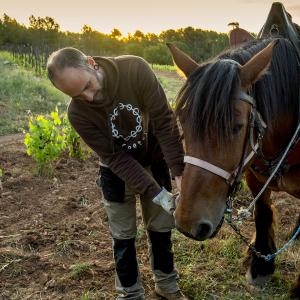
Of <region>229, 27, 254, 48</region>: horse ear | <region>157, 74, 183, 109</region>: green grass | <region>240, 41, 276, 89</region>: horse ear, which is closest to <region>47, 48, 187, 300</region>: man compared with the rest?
<region>240, 41, 276, 89</region>: horse ear

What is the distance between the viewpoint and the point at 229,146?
1.84m

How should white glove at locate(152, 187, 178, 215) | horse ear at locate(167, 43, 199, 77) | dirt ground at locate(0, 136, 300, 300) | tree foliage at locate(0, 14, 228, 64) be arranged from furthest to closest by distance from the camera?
1. tree foliage at locate(0, 14, 228, 64)
2. dirt ground at locate(0, 136, 300, 300)
3. white glove at locate(152, 187, 178, 215)
4. horse ear at locate(167, 43, 199, 77)

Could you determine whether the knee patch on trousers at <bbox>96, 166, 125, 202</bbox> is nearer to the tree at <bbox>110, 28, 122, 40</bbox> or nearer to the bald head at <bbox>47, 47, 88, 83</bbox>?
the bald head at <bbox>47, 47, 88, 83</bbox>

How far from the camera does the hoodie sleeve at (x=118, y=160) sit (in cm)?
246

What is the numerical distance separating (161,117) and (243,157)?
649 mm

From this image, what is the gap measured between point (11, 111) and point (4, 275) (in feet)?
26.1

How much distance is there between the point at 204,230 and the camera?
1869mm

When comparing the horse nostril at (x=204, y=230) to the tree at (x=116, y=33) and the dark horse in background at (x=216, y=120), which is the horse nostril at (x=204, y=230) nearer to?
the dark horse in background at (x=216, y=120)

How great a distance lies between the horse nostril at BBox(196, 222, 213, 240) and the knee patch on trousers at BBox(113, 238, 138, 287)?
3.16 feet

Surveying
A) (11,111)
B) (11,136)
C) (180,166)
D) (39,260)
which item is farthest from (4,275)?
(11,111)

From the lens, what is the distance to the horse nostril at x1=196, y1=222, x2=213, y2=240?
72.9 inches

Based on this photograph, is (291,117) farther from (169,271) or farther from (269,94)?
(169,271)

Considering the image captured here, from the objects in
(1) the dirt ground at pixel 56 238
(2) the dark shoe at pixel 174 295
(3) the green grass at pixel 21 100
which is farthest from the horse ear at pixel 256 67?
(3) the green grass at pixel 21 100

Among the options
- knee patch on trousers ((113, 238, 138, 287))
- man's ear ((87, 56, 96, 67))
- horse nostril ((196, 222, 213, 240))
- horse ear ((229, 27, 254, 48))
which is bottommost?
knee patch on trousers ((113, 238, 138, 287))
